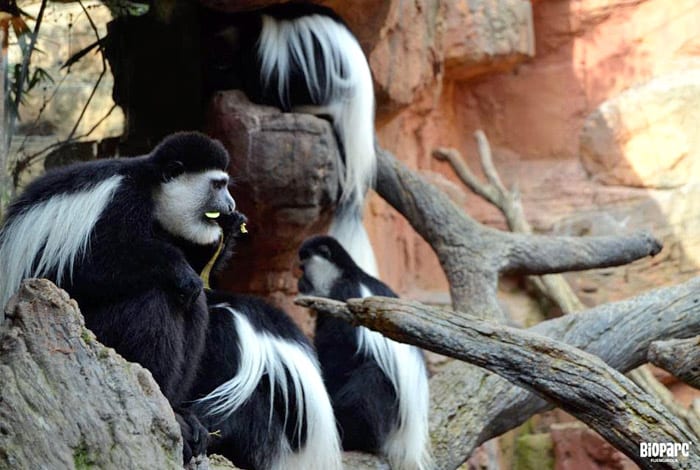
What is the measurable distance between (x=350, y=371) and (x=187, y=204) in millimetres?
1295

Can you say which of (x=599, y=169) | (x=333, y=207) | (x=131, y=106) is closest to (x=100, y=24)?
(x=131, y=106)

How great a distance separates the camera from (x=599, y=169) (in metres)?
7.00

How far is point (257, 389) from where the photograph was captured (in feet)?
10.8

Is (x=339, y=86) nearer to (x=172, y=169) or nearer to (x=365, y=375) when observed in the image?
(x=365, y=375)

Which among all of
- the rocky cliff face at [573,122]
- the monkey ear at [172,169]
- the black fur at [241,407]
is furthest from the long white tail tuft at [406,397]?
the rocky cliff face at [573,122]

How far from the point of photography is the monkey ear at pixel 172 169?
3.00 meters

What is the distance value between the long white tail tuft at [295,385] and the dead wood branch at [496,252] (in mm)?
1237

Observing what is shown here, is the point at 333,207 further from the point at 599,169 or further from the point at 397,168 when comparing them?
the point at 599,169

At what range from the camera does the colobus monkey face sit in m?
4.33

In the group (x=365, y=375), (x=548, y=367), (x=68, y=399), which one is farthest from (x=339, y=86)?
(x=68, y=399)

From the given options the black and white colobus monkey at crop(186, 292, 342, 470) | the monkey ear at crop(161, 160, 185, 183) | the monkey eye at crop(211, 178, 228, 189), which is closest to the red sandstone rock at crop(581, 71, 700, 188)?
the black and white colobus monkey at crop(186, 292, 342, 470)

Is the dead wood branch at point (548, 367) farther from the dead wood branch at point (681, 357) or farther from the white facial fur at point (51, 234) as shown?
the white facial fur at point (51, 234)

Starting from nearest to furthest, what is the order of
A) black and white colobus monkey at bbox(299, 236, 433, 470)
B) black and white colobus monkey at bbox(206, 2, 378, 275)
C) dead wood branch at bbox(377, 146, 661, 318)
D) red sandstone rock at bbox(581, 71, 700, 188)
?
black and white colobus monkey at bbox(299, 236, 433, 470), dead wood branch at bbox(377, 146, 661, 318), black and white colobus monkey at bbox(206, 2, 378, 275), red sandstone rock at bbox(581, 71, 700, 188)

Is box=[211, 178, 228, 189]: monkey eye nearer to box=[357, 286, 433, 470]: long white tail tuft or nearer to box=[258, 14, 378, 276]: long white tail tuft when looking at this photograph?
box=[357, 286, 433, 470]: long white tail tuft
